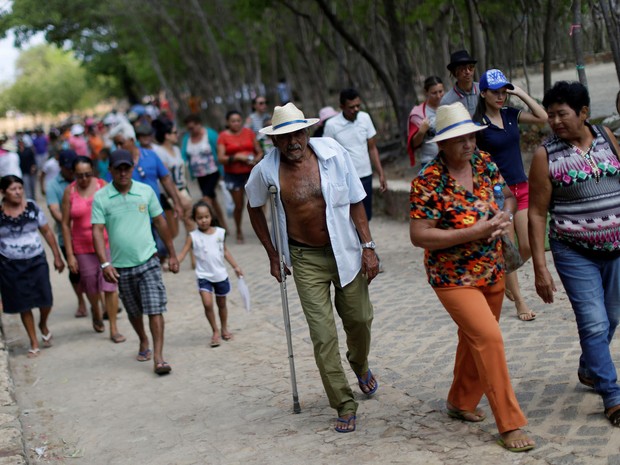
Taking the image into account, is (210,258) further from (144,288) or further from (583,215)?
(583,215)

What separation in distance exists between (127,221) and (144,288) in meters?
0.62

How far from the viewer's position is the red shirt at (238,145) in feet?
45.5

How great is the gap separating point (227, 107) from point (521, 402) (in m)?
23.3

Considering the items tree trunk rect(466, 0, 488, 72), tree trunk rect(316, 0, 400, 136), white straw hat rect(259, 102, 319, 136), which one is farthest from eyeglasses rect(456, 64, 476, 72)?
tree trunk rect(316, 0, 400, 136)

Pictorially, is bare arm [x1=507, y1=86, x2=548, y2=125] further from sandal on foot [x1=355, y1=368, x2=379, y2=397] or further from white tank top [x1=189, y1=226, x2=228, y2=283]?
white tank top [x1=189, y1=226, x2=228, y2=283]

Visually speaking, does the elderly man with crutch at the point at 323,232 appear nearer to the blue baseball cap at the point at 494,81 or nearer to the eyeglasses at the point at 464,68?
the blue baseball cap at the point at 494,81

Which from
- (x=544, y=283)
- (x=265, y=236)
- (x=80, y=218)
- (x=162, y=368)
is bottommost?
(x=162, y=368)

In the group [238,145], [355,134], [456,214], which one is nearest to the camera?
[456,214]

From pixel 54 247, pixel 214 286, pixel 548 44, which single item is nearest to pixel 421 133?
pixel 214 286

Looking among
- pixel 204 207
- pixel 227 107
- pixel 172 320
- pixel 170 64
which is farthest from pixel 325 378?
pixel 170 64

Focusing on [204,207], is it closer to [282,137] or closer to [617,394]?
[282,137]

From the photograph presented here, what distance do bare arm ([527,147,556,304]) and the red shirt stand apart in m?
8.77

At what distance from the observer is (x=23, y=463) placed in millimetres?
5910

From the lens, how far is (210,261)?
8.93 m
